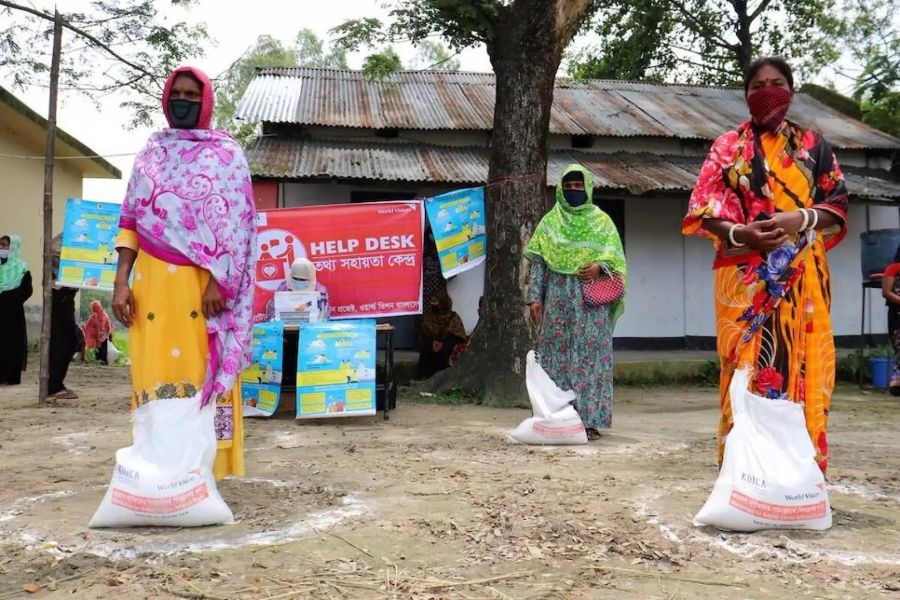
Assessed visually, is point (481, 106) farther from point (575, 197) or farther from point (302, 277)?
point (575, 197)

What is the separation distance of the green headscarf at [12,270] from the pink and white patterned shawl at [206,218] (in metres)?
6.33

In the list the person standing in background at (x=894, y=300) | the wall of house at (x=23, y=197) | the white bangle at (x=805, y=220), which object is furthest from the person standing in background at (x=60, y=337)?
the person standing in background at (x=894, y=300)

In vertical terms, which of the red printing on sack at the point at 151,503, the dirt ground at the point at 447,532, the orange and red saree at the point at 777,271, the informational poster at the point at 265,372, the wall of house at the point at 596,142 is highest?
the wall of house at the point at 596,142

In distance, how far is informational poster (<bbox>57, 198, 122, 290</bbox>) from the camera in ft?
22.3

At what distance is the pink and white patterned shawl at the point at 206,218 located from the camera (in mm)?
3215

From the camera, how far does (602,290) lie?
5.23 metres

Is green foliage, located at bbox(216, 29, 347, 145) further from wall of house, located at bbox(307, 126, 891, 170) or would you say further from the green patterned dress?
the green patterned dress

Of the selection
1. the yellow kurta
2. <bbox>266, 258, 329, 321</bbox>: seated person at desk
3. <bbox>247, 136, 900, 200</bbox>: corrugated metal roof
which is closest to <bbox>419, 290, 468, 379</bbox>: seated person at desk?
<bbox>247, 136, 900, 200</bbox>: corrugated metal roof

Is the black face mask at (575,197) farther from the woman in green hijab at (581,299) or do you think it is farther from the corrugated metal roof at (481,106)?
the corrugated metal roof at (481,106)

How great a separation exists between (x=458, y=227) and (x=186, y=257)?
5.05 meters

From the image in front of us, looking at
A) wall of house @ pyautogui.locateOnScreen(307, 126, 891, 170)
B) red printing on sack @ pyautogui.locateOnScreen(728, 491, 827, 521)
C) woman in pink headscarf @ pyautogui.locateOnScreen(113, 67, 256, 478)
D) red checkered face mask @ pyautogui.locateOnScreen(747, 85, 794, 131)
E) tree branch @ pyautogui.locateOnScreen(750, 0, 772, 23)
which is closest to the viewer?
red printing on sack @ pyautogui.locateOnScreen(728, 491, 827, 521)

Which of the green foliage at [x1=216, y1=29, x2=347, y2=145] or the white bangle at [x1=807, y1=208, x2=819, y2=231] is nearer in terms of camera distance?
the white bangle at [x1=807, y1=208, x2=819, y2=231]

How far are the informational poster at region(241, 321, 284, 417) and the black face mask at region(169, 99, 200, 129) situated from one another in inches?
124

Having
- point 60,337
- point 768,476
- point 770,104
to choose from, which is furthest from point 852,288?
point 60,337
